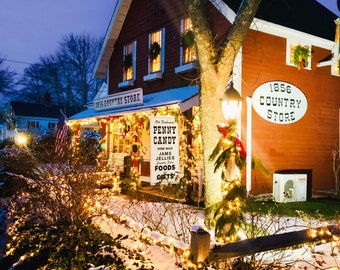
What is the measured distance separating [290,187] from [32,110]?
42811 millimetres

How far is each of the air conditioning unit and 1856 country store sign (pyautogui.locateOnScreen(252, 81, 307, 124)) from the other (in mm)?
1736

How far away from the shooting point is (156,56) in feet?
43.8

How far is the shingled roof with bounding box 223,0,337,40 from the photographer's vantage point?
412 inches

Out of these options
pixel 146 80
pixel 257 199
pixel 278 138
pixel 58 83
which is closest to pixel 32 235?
pixel 257 199

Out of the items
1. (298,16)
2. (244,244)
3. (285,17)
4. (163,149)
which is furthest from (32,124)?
(244,244)

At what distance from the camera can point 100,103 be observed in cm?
1350

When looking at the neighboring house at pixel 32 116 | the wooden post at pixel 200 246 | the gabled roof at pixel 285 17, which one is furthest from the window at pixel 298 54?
the neighboring house at pixel 32 116

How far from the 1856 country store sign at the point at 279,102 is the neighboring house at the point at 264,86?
29 millimetres

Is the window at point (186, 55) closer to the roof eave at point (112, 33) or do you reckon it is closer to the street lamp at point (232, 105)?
the roof eave at point (112, 33)

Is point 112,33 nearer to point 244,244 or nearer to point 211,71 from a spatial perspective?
point 211,71

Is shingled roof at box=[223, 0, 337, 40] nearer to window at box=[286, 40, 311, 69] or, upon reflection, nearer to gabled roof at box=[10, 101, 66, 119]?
window at box=[286, 40, 311, 69]

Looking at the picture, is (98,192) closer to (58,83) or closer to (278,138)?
(278,138)

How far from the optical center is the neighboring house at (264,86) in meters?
10.0

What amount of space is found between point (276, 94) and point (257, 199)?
3.25m
